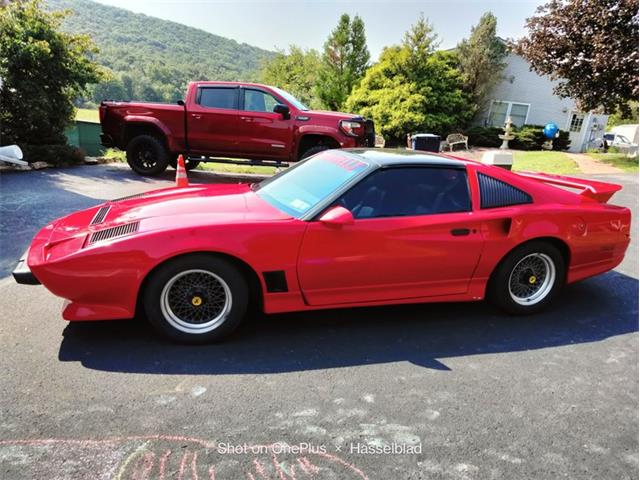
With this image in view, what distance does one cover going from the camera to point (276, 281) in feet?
10.0

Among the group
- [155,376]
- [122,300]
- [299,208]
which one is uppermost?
[299,208]

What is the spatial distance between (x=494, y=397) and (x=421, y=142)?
9263 millimetres

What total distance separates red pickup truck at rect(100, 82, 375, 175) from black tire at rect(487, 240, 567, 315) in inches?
212

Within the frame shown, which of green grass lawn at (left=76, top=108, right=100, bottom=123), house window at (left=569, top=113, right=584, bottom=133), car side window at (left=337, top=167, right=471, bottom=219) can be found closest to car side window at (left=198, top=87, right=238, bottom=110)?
green grass lawn at (left=76, top=108, right=100, bottom=123)

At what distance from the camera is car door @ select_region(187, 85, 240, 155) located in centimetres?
873

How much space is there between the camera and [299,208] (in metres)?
3.23

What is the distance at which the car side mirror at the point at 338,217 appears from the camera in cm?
298

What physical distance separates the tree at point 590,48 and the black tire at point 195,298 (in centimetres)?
1462

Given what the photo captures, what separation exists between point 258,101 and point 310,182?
5.78 metres

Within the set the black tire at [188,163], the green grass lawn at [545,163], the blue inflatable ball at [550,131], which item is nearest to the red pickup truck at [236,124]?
the black tire at [188,163]

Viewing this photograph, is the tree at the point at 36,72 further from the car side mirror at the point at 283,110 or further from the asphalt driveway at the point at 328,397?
the asphalt driveway at the point at 328,397

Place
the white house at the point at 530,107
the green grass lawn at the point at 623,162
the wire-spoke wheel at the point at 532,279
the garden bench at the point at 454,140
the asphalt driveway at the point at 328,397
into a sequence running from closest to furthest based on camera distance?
the asphalt driveway at the point at 328,397 → the wire-spoke wheel at the point at 532,279 → the green grass lawn at the point at 623,162 → the garden bench at the point at 454,140 → the white house at the point at 530,107

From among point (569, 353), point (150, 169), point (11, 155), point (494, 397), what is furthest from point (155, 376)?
point (11, 155)

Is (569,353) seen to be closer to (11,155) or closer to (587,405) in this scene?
(587,405)
